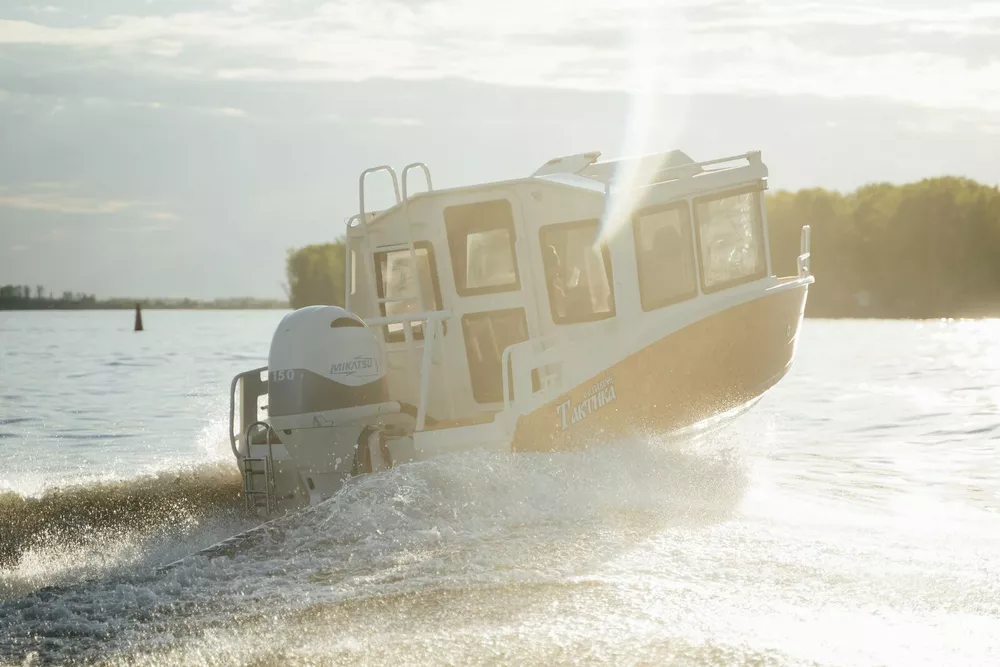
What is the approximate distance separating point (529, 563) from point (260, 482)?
2928 millimetres

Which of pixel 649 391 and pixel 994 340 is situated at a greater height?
pixel 649 391

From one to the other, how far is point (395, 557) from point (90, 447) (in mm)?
9603

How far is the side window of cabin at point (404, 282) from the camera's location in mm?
10445

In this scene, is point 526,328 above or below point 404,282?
below

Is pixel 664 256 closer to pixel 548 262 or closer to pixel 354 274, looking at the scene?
pixel 548 262

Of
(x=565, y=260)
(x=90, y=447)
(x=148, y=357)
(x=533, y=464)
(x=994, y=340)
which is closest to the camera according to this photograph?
(x=533, y=464)

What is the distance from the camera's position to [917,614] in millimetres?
6199

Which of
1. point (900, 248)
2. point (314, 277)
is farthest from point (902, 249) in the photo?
point (314, 277)

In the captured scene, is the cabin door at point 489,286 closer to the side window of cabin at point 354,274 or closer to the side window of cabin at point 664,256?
the side window of cabin at point 664,256

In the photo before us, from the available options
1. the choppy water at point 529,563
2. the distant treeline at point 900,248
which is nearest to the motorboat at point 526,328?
the choppy water at point 529,563

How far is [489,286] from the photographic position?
10281mm

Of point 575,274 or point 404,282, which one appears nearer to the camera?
point 575,274

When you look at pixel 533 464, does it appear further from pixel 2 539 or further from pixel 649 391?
pixel 2 539

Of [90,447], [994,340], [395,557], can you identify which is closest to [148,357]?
[90,447]
